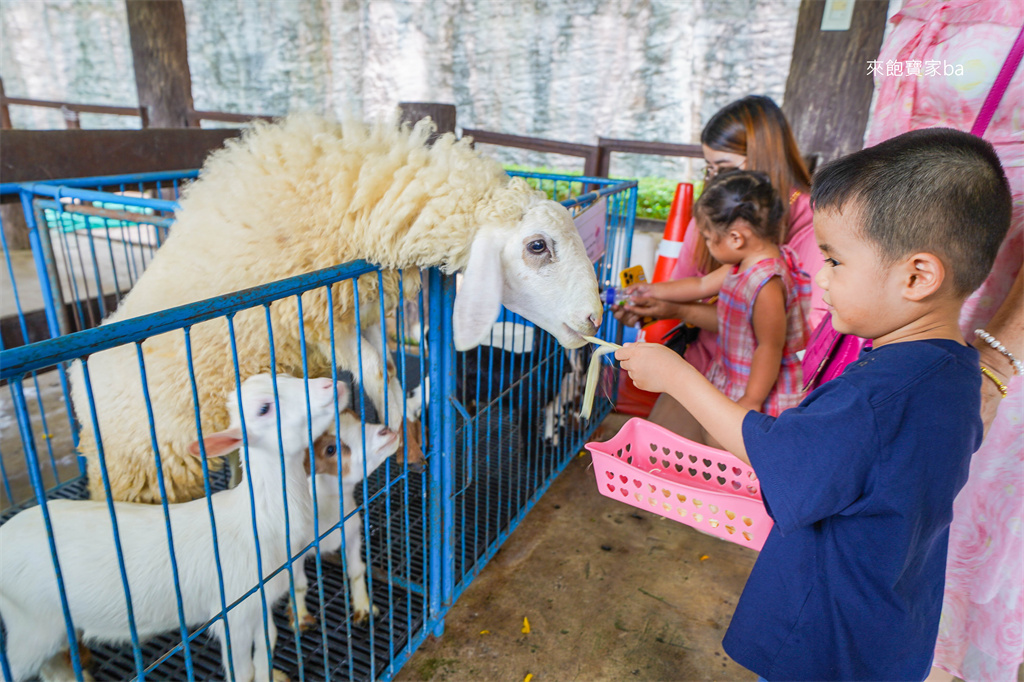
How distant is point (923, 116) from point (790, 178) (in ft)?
2.67

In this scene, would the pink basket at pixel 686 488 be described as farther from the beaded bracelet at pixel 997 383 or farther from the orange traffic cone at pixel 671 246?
the orange traffic cone at pixel 671 246

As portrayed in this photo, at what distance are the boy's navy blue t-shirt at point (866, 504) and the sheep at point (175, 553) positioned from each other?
3.10 feet

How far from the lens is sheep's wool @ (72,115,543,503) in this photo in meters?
1.53

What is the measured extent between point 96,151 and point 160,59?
3.01 m

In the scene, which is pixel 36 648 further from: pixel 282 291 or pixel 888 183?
pixel 888 183

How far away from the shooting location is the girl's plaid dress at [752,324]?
6.63 ft

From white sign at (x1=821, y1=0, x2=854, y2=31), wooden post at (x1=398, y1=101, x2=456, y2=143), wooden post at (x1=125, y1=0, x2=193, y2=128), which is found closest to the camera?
white sign at (x1=821, y1=0, x2=854, y2=31)

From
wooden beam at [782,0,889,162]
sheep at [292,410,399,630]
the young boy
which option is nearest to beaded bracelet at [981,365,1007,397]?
the young boy

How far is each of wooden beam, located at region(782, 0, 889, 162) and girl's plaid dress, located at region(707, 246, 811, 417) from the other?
214cm

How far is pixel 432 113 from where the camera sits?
13.2 feet

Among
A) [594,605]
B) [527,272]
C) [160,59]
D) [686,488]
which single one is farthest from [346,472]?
[160,59]

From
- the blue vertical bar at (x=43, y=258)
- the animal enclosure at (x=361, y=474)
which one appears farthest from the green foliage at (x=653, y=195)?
the blue vertical bar at (x=43, y=258)

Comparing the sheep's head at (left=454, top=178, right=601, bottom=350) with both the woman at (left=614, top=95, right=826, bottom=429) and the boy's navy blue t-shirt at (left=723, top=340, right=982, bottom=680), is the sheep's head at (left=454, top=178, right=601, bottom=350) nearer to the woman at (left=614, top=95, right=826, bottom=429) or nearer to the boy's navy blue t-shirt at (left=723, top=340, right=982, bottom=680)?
the boy's navy blue t-shirt at (left=723, top=340, right=982, bottom=680)

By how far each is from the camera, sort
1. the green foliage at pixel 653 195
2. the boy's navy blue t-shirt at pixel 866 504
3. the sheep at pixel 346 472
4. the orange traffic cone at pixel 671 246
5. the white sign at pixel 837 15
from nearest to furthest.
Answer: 1. the boy's navy blue t-shirt at pixel 866 504
2. the sheep at pixel 346 472
3. the orange traffic cone at pixel 671 246
4. the white sign at pixel 837 15
5. the green foliage at pixel 653 195
